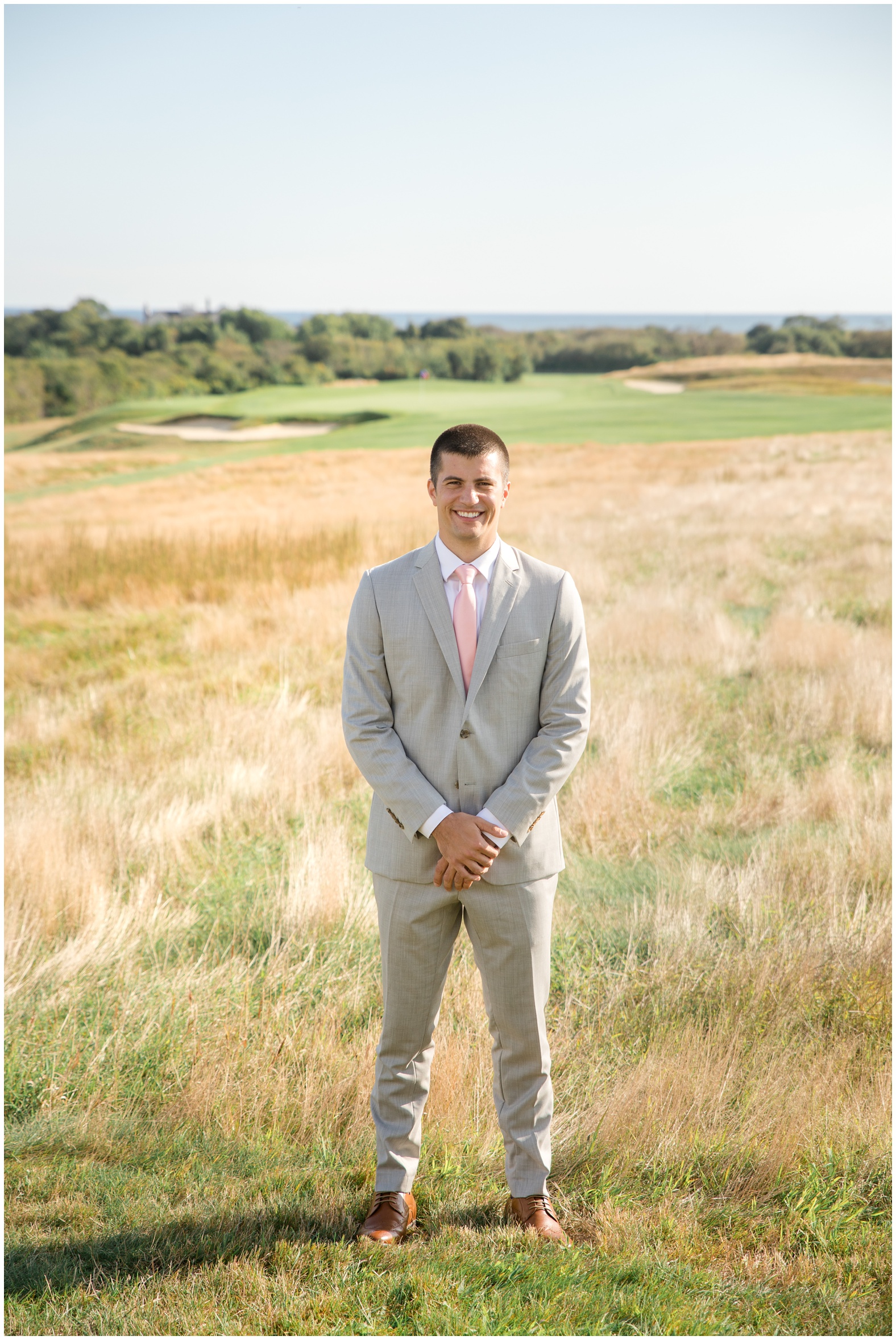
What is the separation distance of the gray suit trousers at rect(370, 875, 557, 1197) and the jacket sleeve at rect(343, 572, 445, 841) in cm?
26

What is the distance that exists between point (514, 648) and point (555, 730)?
0.83 ft

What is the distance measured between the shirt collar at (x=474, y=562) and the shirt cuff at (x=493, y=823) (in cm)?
62

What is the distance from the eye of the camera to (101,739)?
280 inches

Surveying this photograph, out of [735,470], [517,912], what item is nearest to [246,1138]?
[517,912]

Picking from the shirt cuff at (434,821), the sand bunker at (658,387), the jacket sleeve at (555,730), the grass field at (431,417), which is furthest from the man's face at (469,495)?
the sand bunker at (658,387)

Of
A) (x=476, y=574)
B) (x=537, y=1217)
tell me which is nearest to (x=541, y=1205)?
(x=537, y=1217)

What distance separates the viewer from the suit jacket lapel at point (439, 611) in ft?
7.73

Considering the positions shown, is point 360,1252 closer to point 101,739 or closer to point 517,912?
point 517,912

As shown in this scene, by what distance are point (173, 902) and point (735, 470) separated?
76.9 feet

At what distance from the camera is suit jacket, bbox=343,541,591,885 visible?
235 cm

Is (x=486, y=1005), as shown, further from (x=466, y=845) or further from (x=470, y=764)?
(x=470, y=764)

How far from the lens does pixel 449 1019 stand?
3.37m

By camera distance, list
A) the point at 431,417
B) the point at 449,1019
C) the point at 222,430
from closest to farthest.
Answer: the point at 449,1019 → the point at 222,430 → the point at 431,417

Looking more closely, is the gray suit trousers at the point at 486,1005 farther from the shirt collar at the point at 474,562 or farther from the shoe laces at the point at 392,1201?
the shirt collar at the point at 474,562
